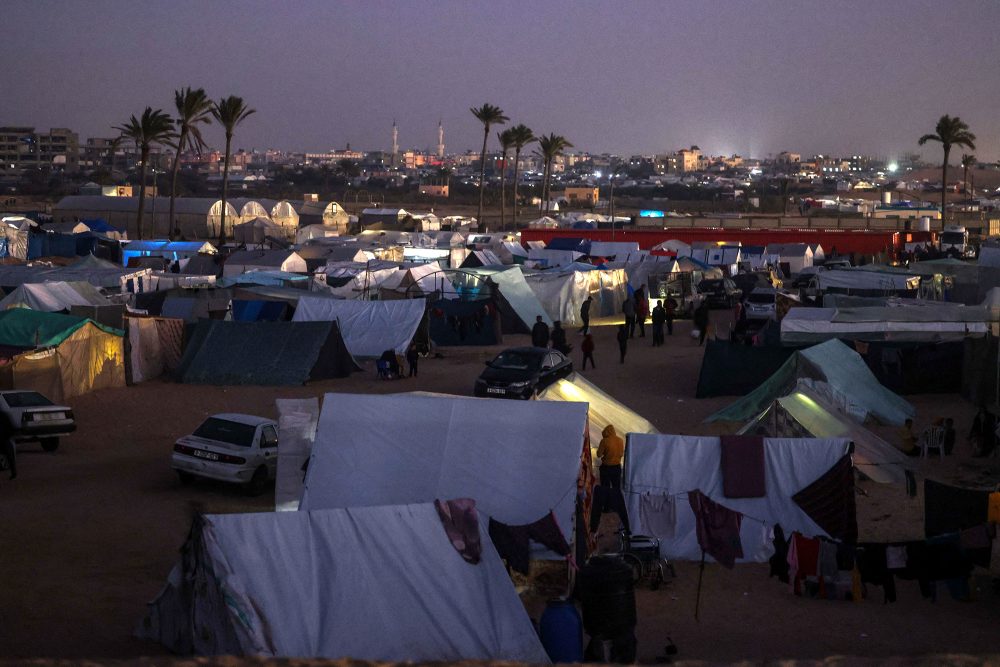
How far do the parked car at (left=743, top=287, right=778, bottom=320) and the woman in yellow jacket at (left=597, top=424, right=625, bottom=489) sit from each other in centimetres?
1946

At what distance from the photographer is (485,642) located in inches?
327

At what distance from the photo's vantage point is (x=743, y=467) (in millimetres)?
12164

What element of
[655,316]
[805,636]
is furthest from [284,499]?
[655,316]

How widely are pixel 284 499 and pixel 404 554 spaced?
4032 mm

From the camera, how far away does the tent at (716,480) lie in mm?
11922

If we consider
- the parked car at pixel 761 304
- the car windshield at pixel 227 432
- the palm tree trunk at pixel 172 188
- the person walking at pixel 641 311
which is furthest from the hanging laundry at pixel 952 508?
the palm tree trunk at pixel 172 188

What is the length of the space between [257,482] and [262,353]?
969cm

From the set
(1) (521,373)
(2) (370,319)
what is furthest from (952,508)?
(2) (370,319)

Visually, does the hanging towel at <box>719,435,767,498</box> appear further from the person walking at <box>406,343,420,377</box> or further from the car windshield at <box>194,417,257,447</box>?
the person walking at <box>406,343,420,377</box>

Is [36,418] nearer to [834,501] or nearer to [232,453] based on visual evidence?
[232,453]

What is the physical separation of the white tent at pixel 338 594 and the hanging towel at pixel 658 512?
3.44 meters

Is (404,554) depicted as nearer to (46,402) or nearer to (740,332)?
(46,402)

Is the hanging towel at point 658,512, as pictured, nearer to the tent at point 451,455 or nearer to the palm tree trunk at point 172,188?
the tent at point 451,455

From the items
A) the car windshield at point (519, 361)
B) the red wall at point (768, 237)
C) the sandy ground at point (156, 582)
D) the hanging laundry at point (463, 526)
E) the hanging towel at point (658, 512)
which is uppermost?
the red wall at point (768, 237)
